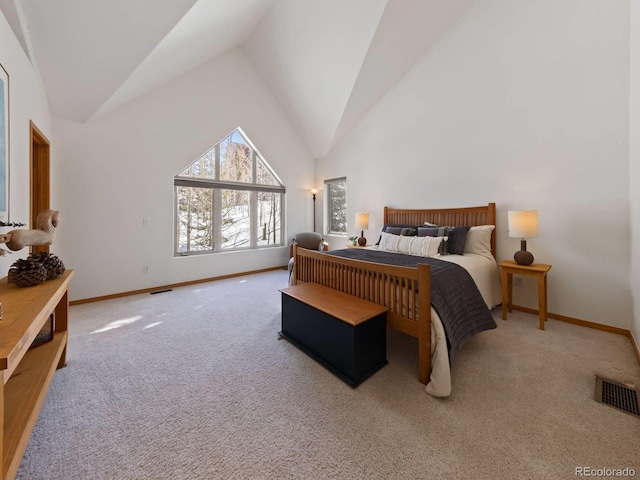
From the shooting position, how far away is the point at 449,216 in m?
3.78

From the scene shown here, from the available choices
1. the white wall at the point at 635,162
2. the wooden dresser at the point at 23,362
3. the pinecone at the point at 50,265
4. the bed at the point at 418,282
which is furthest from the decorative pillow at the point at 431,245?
the pinecone at the point at 50,265

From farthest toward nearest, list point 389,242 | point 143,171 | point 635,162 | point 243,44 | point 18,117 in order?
point 243,44
point 143,171
point 389,242
point 635,162
point 18,117

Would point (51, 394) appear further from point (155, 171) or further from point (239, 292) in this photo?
point (155, 171)

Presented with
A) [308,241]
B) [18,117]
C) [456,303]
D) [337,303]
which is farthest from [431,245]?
[18,117]

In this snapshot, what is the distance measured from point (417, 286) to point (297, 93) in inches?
178

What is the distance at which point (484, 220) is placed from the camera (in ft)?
11.4

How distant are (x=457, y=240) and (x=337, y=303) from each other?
6.50 feet

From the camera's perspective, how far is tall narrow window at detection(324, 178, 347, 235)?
5.80 meters

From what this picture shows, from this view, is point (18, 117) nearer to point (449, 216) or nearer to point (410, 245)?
point (410, 245)

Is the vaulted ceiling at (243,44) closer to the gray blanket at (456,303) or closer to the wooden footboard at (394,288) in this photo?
the wooden footboard at (394,288)

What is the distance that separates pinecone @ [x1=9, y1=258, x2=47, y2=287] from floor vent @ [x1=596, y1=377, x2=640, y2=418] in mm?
3626

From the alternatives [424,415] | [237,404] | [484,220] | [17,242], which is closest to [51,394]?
[17,242]

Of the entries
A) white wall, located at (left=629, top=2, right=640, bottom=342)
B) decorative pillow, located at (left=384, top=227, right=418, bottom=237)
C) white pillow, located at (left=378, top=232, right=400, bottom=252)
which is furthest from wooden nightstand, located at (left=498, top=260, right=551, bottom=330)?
white pillow, located at (left=378, top=232, right=400, bottom=252)

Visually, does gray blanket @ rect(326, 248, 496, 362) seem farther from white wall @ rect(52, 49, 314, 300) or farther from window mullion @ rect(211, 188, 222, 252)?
white wall @ rect(52, 49, 314, 300)
